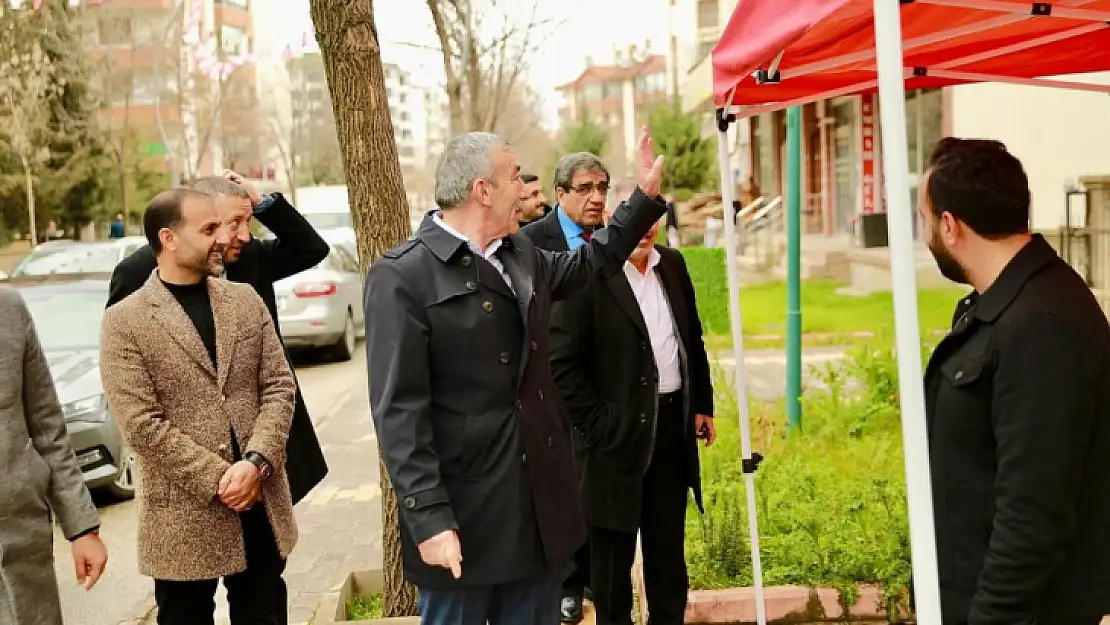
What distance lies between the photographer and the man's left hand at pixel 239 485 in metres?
3.36

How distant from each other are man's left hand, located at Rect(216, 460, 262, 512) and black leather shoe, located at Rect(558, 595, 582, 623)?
1864mm

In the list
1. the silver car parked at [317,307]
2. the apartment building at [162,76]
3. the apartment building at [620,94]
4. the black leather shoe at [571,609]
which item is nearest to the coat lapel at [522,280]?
the black leather shoe at [571,609]

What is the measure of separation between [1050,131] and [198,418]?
12.9 meters

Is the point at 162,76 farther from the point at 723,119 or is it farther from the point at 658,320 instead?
the point at 723,119

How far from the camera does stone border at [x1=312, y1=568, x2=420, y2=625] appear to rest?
4.38 m

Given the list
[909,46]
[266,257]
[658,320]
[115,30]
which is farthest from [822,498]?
[115,30]

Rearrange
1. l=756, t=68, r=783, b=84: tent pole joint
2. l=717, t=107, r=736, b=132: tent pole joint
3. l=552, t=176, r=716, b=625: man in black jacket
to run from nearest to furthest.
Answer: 1. l=756, t=68, r=783, b=84: tent pole joint
2. l=717, t=107, r=736, b=132: tent pole joint
3. l=552, t=176, r=716, b=625: man in black jacket

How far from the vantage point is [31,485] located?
2.83 m

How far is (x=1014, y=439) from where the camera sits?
2256mm

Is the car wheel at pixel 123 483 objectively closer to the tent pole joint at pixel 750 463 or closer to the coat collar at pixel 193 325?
the coat collar at pixel 193 325

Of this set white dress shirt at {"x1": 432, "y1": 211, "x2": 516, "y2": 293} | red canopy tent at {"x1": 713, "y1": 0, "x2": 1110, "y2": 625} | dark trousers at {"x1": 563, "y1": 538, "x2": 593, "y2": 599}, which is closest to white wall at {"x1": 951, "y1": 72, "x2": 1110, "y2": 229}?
red canopy tent at {"x1": 713, "y1": 0, "x2": 1110, "y2": 625}

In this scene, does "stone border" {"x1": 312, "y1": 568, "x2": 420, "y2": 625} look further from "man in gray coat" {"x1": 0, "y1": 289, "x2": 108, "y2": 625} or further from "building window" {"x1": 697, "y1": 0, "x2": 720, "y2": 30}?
"building window" {"x1": 697, "y1": 0, "x2": 720, "y2": 30}

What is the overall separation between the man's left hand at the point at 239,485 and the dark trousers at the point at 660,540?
1.44 meters

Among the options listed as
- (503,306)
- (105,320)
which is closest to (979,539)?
(503,306)
